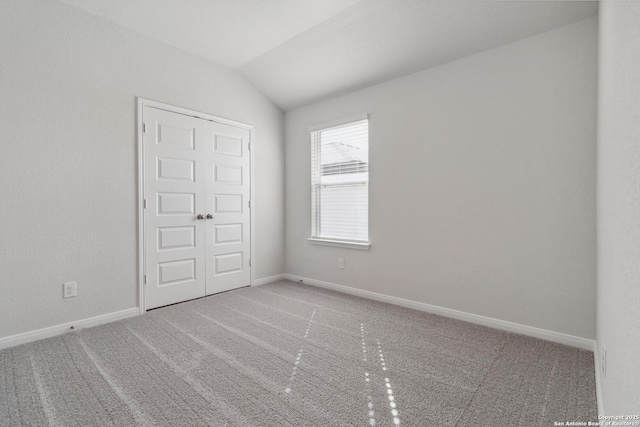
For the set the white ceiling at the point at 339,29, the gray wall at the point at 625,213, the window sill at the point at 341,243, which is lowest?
the window sill at the point at 341,243

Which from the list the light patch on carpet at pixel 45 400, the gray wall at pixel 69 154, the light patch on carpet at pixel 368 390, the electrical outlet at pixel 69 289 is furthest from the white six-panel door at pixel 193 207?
the light patch on carpet at pixel 368 390

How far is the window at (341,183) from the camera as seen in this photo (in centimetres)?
373

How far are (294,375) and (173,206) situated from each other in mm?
2343

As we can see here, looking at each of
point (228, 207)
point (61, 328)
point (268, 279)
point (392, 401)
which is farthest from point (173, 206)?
point (392, 401)

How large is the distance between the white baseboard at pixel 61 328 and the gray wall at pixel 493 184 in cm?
252

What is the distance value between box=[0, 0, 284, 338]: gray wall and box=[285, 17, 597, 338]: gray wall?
247cm

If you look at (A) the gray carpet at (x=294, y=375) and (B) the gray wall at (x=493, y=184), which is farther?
(B) the gray wall at (x=493, y=184)

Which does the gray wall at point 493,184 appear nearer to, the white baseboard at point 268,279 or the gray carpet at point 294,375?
the gray carpet at point 294,375

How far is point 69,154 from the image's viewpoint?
8.84 ft

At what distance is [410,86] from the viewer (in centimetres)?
324

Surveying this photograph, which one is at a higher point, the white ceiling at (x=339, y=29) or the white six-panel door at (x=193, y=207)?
the white ceiling at (x=339, y=29)

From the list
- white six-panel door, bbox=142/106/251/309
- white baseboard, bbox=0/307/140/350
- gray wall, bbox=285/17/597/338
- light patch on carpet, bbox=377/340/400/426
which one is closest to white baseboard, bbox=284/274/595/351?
gray wall, bbox=285/17/597/338

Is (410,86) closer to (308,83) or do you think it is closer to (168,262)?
(308,83)

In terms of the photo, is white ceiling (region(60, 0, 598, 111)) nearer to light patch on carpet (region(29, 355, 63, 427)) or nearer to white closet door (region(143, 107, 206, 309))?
white closet door (region(143, 107, 206, 309))
